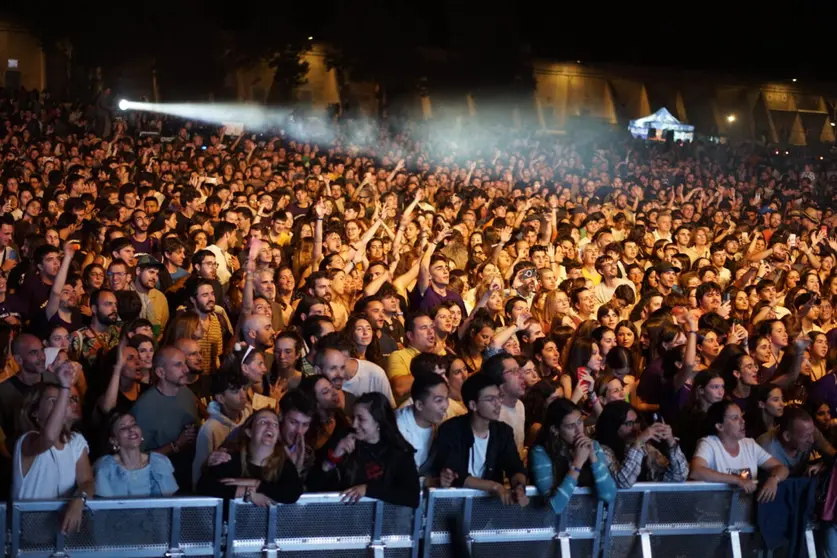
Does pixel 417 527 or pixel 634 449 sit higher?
pixel 634 449

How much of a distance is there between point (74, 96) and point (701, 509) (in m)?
27.9

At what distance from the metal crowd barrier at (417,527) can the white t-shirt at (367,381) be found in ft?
5.03

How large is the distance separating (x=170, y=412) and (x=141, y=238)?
4.47m

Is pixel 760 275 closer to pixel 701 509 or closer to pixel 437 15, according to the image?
pixel 701 509

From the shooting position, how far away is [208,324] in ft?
26.0

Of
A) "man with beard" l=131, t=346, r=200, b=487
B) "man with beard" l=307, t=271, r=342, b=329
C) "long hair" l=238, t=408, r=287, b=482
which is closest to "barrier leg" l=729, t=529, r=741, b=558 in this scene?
"long hair" l=238, t=408, r=287, b=482

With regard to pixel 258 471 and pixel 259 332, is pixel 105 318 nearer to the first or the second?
pixel 259 332

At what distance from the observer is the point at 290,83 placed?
35.9 metres

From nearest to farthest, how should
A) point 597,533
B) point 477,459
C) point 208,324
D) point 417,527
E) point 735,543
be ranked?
point 417,527
point 597,533
point 477,459
point 735,543
point 208,324

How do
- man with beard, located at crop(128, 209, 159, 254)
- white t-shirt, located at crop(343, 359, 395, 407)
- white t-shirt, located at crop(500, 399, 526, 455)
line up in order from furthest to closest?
man with beard, located at crop(128, 209, 159, 254) → white t-shirt, located at crop(343, 359, 395, 407) → white t-shirt, located at crop(500, 399, 526, 455)

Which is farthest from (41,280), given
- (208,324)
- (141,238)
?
(141,238)

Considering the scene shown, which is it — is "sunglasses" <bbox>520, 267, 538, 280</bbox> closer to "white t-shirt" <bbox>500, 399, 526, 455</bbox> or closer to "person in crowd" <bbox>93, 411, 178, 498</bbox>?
"white t-shirt" <bbox>500, 399, 526, 455</bbox>

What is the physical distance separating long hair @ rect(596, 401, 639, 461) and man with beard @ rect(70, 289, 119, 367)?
123 inches

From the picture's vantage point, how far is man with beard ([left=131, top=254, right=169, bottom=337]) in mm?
8312
